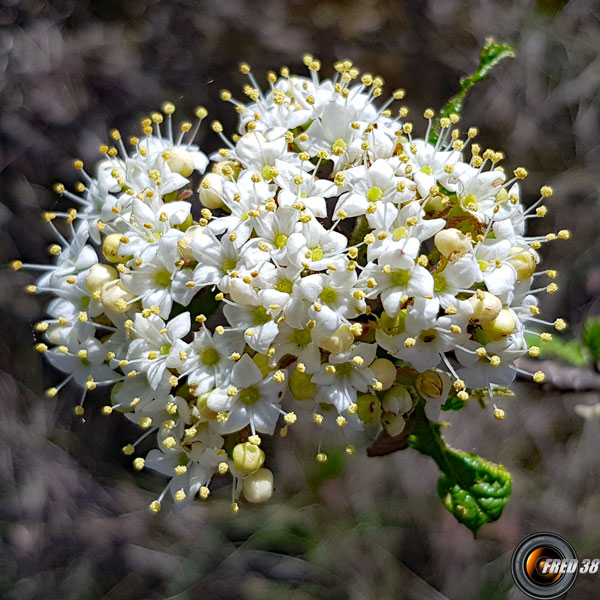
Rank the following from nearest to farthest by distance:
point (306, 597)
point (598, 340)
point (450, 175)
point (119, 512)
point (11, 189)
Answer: point (450, 175), point (598, 340), point (306, 597), point (119, 512), point (11, 189)

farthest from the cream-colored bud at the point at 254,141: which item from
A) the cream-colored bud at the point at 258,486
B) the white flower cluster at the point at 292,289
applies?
the cream-colored bud at the point at 258,486

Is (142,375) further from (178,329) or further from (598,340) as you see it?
(598,340)

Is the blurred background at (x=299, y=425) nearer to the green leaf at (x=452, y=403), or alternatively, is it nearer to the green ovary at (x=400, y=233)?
the green leaf at (x=452, y=403)

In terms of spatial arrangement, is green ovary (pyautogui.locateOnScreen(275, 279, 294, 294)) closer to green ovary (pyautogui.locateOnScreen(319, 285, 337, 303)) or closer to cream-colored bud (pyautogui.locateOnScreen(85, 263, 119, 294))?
green ovary (pyautogui.locateOnScreen(319, 285, 337, 303))

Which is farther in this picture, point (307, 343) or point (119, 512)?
point (119, 512)

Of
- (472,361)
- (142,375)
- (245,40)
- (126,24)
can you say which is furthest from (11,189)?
(472,361)

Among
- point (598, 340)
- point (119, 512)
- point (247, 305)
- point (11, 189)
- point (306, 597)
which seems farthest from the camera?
point (11, 189)

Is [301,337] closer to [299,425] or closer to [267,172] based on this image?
[267,172]

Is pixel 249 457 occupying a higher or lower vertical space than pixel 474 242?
lower

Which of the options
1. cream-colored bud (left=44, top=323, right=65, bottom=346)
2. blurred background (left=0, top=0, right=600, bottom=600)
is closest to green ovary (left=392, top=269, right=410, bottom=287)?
cream-colored bud (left=44, top=323, right=65, bottom=346)
